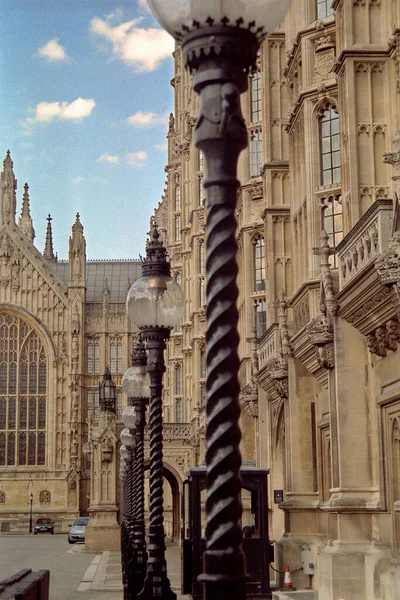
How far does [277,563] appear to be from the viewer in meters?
21.4

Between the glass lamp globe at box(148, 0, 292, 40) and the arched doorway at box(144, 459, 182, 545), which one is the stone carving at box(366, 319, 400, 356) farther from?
the arched doorway at box(144, 459, 182, 545)

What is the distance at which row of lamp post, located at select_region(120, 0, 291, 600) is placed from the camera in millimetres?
5465

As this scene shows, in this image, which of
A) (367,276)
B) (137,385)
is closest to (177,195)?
(137,385)

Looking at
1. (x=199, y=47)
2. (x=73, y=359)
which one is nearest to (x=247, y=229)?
(x=199, y=47)

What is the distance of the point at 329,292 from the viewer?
51.1ft

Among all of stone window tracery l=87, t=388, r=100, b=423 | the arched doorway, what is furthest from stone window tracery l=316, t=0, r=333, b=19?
stone window tracery l=87, t=388, r=100, b=423

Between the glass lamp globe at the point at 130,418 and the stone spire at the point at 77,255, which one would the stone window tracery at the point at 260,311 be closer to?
the glass lamp globe at the point at 130,418

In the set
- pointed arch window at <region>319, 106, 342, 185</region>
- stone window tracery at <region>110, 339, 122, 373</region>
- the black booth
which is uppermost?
stone window tracery at <region>110, 339, 122, 373</region>

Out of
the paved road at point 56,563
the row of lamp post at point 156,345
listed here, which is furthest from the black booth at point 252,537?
the paved road at point 56,563

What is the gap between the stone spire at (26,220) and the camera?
273 feet

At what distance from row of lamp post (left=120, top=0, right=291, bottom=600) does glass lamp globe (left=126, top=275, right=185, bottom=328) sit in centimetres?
613

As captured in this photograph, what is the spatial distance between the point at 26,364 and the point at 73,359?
3.33 m

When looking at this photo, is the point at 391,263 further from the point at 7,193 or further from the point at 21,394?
the point at 7,193

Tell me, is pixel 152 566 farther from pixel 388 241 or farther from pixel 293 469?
pixel 293 469
